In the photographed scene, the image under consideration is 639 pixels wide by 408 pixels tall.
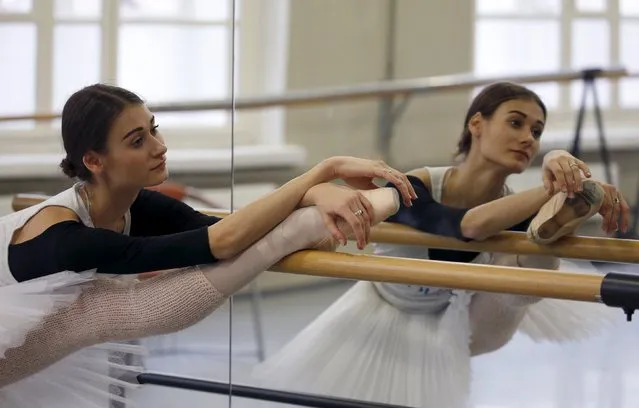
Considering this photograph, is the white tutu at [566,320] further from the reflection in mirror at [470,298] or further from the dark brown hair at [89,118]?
the dark brown hair at [89,118]

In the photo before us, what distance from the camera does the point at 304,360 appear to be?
123 centimetres

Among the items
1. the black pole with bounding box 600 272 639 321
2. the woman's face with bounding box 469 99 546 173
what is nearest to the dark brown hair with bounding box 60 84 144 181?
the woman's face with bounding box 469 99 546 173

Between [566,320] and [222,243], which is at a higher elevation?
[222,243]

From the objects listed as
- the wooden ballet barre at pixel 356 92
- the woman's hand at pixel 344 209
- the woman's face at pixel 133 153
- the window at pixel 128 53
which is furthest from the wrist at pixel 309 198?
the window at pixel 128 53

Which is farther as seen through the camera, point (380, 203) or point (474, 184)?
point (474, 184)

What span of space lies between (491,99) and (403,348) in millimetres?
293

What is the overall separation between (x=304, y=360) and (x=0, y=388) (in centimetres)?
35

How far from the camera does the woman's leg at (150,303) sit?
3.03 ft

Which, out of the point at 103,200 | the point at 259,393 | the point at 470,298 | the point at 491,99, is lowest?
the point at 259,393

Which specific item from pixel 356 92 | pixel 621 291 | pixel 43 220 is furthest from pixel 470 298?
pixel 356 92

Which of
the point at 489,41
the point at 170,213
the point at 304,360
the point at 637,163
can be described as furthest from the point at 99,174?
the point at 489,41

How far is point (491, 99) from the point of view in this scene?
41.9 inches

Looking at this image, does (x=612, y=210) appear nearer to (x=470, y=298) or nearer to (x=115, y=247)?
(x=470, y=298)

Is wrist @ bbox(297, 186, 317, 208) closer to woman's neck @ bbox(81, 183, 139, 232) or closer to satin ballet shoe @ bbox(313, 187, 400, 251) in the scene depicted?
satin ballet shoe @ bbox(313, 187, 400, 251)
